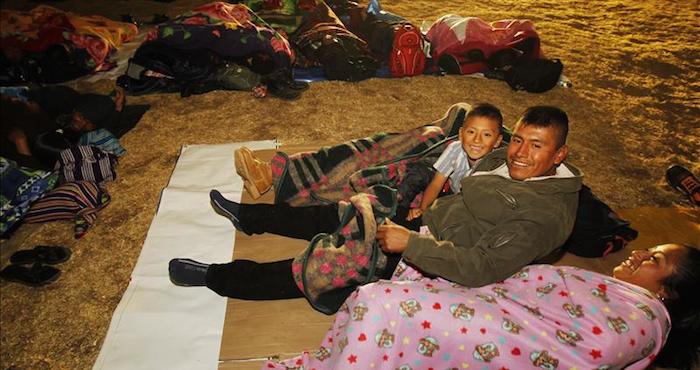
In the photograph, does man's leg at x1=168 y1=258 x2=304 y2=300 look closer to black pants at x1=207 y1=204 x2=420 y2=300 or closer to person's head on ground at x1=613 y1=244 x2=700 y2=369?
black pants at x1=207 y1=204 x2=420 y2=300

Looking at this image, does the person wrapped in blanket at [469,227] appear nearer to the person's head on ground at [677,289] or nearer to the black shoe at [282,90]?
the person's head on ground at [677,289]

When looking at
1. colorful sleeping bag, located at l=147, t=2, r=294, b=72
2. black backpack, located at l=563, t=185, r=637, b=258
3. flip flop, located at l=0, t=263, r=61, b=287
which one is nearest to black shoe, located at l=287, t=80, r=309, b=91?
colorful sleeping bag, located at l=147, t=2, r=294, b=72

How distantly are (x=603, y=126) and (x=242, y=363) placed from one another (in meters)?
2.93

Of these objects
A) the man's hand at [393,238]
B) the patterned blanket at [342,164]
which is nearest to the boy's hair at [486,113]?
the patterned blanket at [342,164]

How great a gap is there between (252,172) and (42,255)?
1.01 m

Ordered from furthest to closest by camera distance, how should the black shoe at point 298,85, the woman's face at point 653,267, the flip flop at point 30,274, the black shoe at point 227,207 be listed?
1. the black shoe at point 298,85
2. the black shoe at point 227,207
3. the flip flop at point 30,274
4. the woman's face at point 653,267

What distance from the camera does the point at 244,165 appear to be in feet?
6.92

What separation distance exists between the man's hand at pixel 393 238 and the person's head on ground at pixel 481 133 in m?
0.62

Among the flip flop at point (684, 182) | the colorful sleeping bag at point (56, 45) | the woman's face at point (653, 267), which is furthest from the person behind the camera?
the colorful sleeping bag at point (56, 45)

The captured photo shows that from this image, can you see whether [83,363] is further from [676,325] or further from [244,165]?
[676,325]

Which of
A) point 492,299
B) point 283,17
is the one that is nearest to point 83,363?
point 492,299

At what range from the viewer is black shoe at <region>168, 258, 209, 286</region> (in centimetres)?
176

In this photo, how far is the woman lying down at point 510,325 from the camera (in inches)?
49.3

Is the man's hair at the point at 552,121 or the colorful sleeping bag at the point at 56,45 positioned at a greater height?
the man's hair at the point at 552,121
